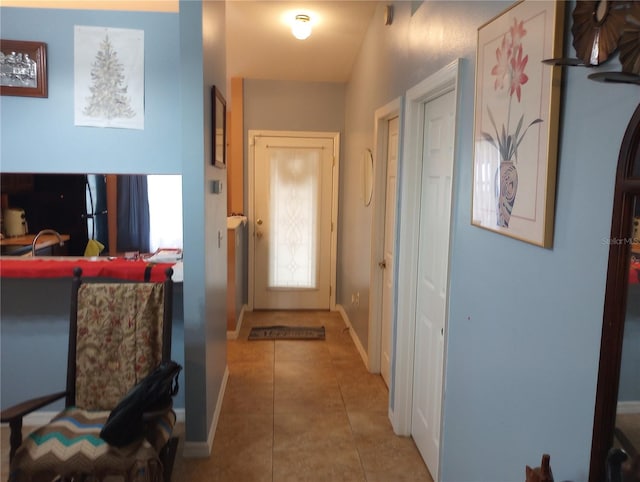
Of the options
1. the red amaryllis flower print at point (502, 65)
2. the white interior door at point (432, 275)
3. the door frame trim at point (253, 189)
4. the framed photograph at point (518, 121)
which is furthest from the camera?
the door frame trim at point (253, 189)

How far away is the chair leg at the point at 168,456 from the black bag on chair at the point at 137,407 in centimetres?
35

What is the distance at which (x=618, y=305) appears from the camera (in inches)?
36.2

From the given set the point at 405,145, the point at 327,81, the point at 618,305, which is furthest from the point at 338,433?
the point at 327,81

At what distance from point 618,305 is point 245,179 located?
4353mm

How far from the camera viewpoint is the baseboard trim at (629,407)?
35.3 inches

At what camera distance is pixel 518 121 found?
1.31 m

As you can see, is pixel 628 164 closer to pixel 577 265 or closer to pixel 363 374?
pixel 577 265

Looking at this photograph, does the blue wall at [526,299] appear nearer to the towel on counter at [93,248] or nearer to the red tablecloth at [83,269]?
the red tablecloth at [83,269]

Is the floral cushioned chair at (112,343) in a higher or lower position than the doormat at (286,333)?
higher

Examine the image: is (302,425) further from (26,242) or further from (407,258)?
(26,242)

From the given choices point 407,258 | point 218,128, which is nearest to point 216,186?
point 218,128

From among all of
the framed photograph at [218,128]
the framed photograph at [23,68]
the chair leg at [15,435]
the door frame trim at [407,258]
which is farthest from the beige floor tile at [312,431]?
the framed photograph at [23,68]

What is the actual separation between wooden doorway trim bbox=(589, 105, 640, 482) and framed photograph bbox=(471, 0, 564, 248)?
257 millimetres

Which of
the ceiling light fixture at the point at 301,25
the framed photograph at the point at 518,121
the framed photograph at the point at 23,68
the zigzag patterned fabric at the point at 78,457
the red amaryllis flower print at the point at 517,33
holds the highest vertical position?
the ceiling light fixture at the point at 301,25
